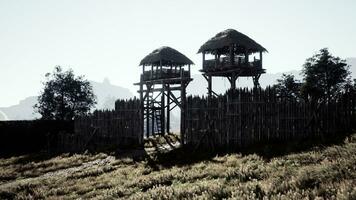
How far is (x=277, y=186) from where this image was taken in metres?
9.04

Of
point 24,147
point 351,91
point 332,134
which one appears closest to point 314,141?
point 332,134

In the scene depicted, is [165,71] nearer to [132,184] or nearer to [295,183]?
[132,184]

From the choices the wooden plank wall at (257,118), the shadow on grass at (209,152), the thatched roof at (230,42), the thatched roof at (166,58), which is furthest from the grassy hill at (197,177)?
the thatched roof at (230,42)

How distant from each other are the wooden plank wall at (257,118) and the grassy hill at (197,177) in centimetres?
204

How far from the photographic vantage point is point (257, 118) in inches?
792

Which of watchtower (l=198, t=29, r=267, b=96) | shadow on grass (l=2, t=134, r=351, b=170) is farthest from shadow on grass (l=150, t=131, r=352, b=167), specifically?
watchtower (l=198, t=29, r=267, b=96)

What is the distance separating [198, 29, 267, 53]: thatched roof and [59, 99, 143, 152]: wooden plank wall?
7.95 m

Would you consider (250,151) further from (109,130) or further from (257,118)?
(109,130)

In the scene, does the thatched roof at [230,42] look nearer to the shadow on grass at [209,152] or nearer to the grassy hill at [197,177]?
the shadow on grass at [209,152]

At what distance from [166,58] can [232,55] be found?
5.82 metres

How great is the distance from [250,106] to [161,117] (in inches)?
635

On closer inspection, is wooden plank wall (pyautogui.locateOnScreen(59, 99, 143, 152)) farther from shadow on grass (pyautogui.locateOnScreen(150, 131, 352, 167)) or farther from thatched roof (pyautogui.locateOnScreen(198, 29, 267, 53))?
thatched roof (pyautogui.locateOnScreen(198, 29, 267, 53))

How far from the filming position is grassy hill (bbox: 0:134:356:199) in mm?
8812

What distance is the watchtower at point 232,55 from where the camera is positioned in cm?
3097
